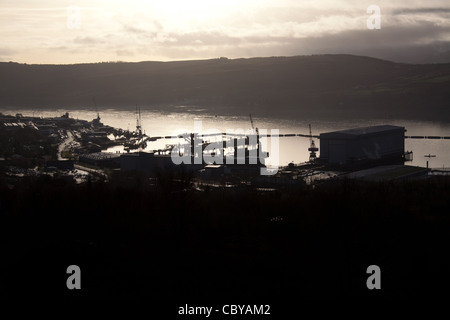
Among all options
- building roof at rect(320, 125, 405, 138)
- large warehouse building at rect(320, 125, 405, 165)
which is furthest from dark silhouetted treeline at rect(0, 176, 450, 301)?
building roof at rect(320, 125, 405, 138)

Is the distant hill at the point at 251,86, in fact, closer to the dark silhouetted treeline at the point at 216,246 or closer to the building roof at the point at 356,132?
the building roof at the point at 356,132

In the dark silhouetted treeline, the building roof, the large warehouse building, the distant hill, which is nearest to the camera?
the dark silhouetted treeline

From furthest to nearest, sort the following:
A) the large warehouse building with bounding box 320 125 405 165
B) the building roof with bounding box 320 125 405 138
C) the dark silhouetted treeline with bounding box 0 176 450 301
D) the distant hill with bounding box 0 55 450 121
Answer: the distant hill with bounding box 0 55 450 121
the building roof with bounding box 320 125 405 138
the large warehouse building with bounding box 320 125 405 165
the dark silhouetted treeline with bounding box 0 176 450 301

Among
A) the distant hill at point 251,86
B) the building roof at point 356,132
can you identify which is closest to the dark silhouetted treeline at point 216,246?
the building roof at point 356,132

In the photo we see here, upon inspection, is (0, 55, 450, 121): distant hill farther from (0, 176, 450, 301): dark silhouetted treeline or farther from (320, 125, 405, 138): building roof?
(0, 176, 450, 301): dark silhouetted treeline

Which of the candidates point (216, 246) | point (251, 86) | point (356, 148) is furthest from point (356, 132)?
point (251, 86)

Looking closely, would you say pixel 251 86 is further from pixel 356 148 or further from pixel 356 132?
pixel 356 148
